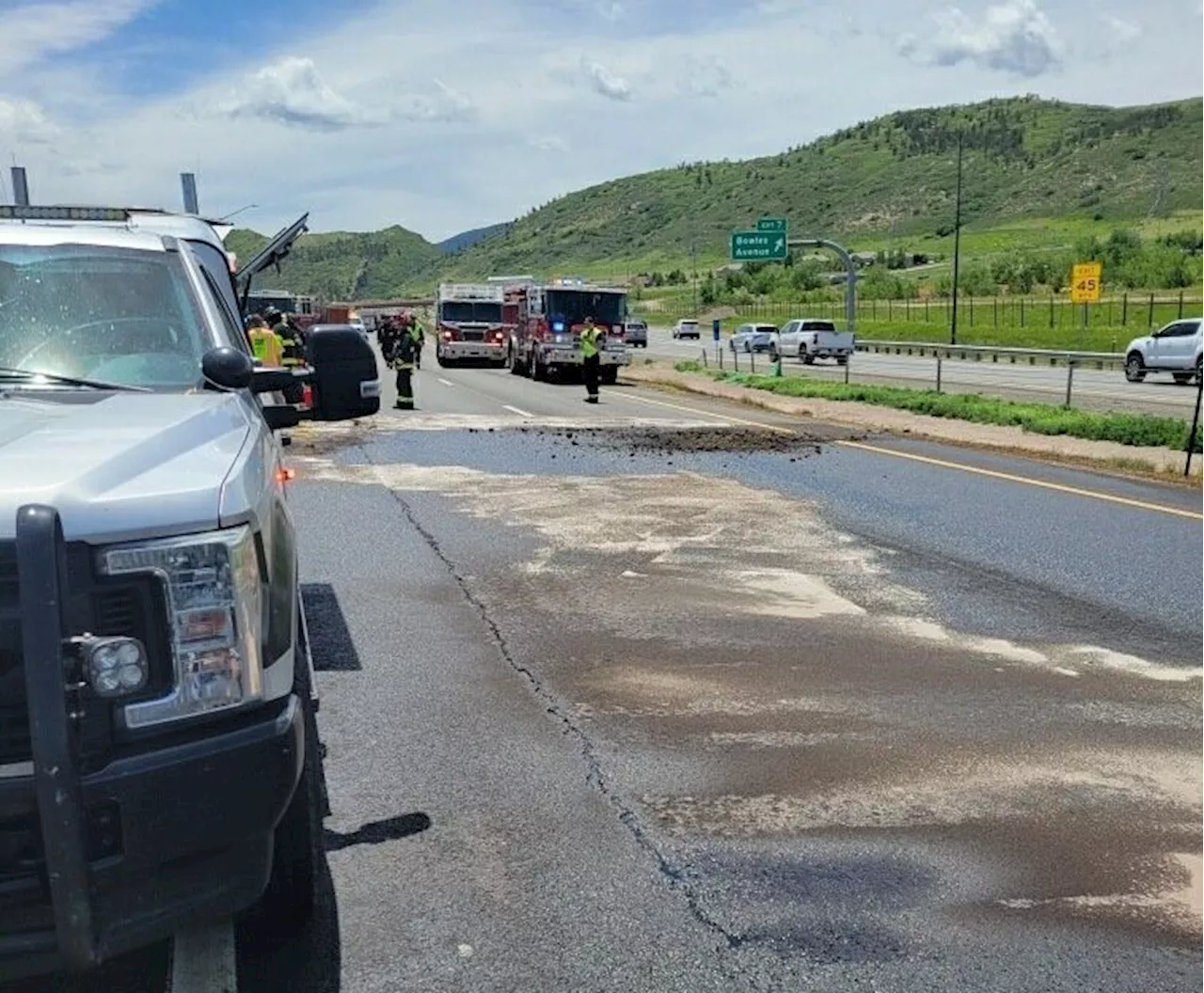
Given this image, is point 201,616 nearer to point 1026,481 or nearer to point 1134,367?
point 1026,481

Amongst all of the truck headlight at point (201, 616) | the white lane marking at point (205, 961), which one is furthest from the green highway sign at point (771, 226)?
the truck headlight at point (201, 616)

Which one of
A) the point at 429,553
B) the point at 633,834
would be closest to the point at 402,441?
the point at 429,553

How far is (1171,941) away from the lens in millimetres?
3695

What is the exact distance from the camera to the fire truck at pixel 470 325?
43812 mm

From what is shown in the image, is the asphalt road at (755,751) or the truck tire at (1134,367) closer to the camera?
the asphalt road at (755,751)

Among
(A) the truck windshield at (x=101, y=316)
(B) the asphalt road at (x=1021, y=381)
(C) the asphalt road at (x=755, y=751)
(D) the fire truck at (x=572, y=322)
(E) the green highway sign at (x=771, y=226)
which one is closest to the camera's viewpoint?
(C) the asphalt road at (x=755, y=751)

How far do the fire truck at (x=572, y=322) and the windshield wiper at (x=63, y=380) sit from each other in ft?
97.6

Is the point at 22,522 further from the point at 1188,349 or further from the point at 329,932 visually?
the point at 1188,349

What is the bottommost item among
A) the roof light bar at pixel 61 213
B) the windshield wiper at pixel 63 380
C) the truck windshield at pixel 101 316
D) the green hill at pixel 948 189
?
the windshield wiper at pixel 63 380

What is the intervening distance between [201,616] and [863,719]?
3.71 metres

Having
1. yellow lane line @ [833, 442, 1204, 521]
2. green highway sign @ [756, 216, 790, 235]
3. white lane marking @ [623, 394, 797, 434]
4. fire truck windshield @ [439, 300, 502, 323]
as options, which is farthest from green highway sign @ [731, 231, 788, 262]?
yellow lane line @ [833, 442, 1204, 521]

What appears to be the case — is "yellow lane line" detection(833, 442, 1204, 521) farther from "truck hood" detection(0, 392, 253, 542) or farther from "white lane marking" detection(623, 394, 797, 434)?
"truck hood" detection(0, 392, 253, 542)

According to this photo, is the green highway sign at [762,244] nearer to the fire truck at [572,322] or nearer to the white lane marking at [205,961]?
the fire truck at [572,322]

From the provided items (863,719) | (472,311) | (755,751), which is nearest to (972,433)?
(863,719)
